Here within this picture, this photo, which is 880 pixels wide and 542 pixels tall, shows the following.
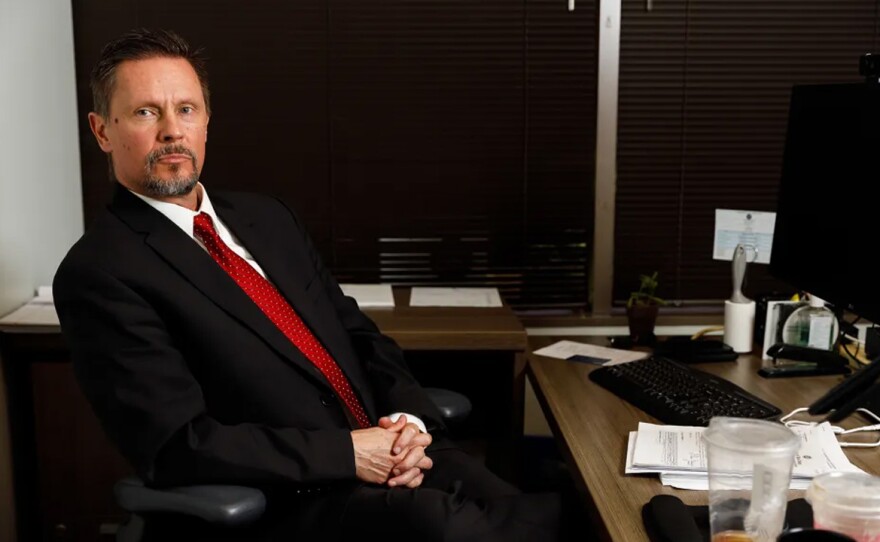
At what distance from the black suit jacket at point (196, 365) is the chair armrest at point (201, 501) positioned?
0.26 ft

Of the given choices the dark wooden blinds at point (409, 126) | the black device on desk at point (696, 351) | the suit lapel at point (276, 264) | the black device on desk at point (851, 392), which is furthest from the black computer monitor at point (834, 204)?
the suit lapel at point (276, 264)

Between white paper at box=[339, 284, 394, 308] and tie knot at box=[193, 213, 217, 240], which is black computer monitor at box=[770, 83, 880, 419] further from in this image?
tie knot at box=[193, 213, 217, 240]

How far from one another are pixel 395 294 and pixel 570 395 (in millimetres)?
889

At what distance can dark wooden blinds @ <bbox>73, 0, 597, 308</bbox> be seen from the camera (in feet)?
9.25

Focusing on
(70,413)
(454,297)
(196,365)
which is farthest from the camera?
(454,297)

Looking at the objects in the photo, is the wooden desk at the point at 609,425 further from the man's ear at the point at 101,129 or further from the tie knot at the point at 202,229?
the man's ear at the point at 101,129

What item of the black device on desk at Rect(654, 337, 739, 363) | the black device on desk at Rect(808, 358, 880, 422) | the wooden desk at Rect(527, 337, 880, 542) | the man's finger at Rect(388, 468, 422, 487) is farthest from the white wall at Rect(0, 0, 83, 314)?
the black device on desk at Rect(808, 358, 880, 422)

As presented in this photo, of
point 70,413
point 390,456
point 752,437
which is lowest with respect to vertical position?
point 70,413

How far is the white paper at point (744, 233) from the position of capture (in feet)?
8.25

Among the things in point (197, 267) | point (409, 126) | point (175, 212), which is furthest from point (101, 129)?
point (409, 126)

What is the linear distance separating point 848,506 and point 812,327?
1268 mm

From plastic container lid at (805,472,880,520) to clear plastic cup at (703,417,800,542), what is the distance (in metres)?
0.05

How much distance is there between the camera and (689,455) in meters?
1.59

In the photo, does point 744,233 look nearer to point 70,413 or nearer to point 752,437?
point 752,437
